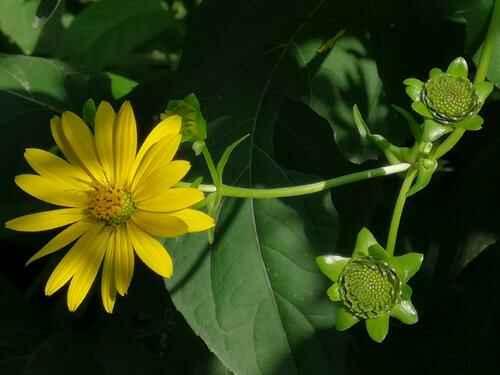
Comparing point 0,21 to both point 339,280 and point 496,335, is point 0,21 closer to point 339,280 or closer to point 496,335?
point 339,280

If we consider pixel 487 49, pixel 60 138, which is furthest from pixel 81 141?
pixel 487 49

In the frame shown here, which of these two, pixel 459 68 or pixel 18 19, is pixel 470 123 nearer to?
pixel 459 68

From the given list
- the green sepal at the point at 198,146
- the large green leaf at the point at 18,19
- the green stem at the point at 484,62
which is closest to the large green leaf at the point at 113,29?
the large green leaf at the point at 18,19

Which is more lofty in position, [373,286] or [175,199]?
[175,199]

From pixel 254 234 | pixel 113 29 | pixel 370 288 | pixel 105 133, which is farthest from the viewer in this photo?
pixel 113 29

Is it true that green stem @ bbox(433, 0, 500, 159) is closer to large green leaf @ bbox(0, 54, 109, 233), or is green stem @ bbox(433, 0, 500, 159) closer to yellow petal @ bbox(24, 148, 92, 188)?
yellow petal @ bbox(24, 148, 92, 188)

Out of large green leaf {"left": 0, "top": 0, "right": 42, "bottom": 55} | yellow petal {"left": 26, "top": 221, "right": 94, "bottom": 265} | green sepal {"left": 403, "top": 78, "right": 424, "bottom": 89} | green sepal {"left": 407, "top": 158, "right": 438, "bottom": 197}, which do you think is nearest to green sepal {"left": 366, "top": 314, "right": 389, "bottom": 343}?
green sepal {"left": 407, "top": 158, "right": 438, "bottom": 197}

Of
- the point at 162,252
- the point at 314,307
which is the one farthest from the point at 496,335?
the point at 162,252
